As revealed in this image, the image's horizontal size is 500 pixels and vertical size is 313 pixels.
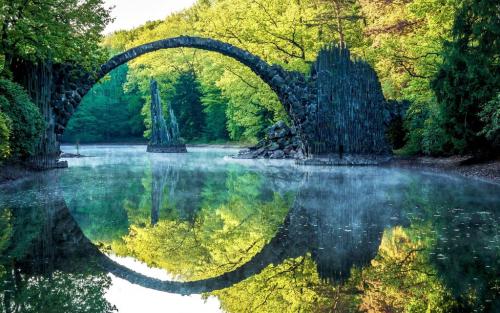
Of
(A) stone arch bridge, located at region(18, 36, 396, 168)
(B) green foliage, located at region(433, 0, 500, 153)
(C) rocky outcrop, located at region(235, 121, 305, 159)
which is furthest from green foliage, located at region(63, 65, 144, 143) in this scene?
(B) green foliage, located at region(433, 0, 500, 153)

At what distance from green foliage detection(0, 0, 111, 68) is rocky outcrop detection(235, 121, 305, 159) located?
44.2 ft

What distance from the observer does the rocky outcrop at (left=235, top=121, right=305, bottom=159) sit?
32.3 m

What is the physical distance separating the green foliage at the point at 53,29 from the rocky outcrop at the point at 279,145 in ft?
44.2

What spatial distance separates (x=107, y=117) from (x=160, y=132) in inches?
1053

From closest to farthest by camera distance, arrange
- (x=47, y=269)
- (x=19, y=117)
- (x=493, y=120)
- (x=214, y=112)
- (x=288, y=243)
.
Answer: (x=47, y=269) < (x=288, y=243) < (x=493, y=120) < (x=19, y=117) < (x=214, y=112)

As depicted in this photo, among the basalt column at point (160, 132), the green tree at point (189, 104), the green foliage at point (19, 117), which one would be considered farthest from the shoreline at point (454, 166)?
the green tree at point (189, 104)

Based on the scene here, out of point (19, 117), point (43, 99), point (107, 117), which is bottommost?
point (19, 117)

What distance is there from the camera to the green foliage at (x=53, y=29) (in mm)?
17188

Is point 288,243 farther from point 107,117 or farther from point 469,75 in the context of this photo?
point 107,117

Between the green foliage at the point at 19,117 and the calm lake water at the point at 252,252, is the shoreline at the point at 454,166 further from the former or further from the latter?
the green foliage at the point at 19,117

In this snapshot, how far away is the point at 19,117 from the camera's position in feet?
55.1

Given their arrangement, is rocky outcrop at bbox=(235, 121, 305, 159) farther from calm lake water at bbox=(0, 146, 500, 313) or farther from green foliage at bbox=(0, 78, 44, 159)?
calm lake water at bbox=(0, 146, 500, 313)

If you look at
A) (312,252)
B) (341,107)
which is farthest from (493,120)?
(312,252)

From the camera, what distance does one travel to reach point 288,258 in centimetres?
636
